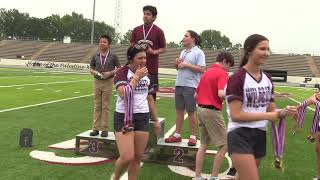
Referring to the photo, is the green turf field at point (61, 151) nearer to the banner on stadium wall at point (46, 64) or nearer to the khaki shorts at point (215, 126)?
the khaki shorts at point (215, 126)

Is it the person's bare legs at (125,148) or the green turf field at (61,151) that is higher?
the person's bare legs at (125,148)

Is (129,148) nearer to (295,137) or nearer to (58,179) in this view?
(58,179)

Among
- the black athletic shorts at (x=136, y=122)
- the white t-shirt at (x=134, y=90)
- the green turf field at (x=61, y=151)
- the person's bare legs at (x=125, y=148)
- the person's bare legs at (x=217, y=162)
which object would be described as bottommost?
the green turf field at (x=61, y=151)

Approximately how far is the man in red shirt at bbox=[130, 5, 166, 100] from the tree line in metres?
115

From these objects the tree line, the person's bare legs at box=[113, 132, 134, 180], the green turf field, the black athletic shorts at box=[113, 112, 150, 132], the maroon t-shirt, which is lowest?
the green turf field

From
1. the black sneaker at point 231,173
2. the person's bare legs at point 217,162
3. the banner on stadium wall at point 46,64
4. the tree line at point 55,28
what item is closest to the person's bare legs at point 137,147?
the person's bare legs at point 217,162

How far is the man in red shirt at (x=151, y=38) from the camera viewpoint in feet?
25.4

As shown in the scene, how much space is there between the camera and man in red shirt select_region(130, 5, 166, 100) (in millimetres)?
7738

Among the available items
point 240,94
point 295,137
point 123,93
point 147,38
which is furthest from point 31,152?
point 295,137

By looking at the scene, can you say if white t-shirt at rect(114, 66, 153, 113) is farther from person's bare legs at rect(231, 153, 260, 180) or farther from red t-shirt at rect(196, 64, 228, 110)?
person's bare legs at rect(231, 153, 260, 180)

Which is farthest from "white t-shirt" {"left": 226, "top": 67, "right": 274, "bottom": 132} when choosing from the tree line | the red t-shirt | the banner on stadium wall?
the tree line

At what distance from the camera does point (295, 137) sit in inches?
478

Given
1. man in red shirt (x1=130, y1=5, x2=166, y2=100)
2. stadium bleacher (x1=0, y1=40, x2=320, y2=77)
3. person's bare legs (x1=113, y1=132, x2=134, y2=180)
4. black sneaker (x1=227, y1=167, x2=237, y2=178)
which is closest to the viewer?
person's bare legs (x1=113, y1=132, x2=134, y2=180)

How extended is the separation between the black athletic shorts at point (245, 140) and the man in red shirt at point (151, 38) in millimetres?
3320
